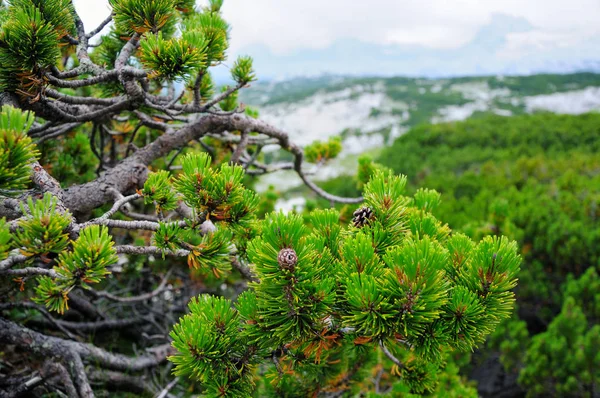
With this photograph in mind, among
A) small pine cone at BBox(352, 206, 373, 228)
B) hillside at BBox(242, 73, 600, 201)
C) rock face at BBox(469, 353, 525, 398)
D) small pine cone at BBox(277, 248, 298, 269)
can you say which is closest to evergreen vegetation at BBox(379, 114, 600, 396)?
rock face at BBox(469, 353, 525, 398)

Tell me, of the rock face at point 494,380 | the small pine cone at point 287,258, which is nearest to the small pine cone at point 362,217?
the small pine cone at point 287,258

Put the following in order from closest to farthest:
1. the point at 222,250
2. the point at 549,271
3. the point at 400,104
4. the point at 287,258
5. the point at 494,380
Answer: the point at 287,258 → the point at 222,250 → the point at 494,380 → the point at 549,271 → the point at 400,104

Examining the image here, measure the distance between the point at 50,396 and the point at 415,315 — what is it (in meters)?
2.25

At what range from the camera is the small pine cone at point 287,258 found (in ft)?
3.36

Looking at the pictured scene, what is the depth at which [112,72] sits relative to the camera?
1662 mm

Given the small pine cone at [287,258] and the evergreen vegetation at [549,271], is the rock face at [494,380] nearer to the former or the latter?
the evergreen vegetation at [549,271]

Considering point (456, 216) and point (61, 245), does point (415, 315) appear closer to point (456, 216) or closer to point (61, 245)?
point (61, 245)

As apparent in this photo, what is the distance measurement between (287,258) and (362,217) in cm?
48

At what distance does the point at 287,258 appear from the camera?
3.35 ft

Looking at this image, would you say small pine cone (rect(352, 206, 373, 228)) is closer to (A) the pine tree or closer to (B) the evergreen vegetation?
(A) the pine tree

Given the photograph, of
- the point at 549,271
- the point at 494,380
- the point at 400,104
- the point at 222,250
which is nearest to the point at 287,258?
the point at 222,250

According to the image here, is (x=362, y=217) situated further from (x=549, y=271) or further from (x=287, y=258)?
(x=549, y=271)

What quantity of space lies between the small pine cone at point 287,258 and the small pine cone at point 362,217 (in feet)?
1.46

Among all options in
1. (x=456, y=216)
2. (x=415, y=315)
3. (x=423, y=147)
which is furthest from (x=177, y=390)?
(x=423, y=147)
